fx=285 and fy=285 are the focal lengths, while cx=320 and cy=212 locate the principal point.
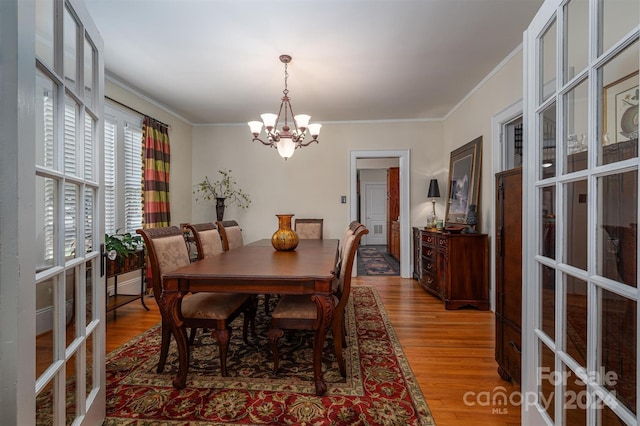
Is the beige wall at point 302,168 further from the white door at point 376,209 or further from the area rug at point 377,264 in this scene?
the white door at point 376,209

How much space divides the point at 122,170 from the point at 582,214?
413cm

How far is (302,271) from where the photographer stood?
1746 mm

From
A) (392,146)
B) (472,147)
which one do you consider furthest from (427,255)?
(392,146)

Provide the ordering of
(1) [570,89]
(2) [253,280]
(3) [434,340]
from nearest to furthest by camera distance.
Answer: (1) [570,89] < (2) [253,280] < (3) [434,340]

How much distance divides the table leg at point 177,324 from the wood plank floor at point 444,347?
39.4 inches

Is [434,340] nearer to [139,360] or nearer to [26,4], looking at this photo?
[139,360]

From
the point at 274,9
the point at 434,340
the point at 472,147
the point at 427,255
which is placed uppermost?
the point at 274,9

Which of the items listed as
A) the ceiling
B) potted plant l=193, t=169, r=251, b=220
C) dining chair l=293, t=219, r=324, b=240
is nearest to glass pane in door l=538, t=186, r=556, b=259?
the ceiling

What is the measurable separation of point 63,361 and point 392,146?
179 inches

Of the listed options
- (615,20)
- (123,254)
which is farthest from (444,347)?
(123,254)

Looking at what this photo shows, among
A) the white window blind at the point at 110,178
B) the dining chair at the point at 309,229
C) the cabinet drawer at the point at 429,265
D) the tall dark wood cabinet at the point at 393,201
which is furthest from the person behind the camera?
the tall dark wood cabinet at the point at 393,201

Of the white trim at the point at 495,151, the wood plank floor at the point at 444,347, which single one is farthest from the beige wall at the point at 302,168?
the wood plank floor at the point at 444,347

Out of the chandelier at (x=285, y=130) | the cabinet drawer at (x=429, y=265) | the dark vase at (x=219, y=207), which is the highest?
the chandelier at (x=285, y=130)

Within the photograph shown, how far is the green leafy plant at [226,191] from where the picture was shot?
4.89m
